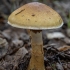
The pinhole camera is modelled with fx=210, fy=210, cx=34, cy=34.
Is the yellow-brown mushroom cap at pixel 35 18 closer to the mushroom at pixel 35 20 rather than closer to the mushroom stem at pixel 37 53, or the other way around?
the mushroom at pixel 35 20

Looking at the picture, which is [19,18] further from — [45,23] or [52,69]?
[52,69]

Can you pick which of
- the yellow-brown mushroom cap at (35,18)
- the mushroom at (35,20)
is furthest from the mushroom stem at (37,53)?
the yellow-brown mushroom cap at (35,18)

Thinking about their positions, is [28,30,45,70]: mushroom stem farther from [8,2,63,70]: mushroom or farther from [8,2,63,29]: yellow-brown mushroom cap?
Answer: [8,2,63,29]: yellow-brown mushroom cap

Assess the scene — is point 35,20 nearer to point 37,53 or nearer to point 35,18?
point 35,18

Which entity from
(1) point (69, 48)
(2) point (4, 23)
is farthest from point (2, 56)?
(2) point (4, 23)

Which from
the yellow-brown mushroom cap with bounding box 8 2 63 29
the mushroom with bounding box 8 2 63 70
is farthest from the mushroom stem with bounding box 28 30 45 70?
the yellow-brown mushroom cap with bounding box 8 2 63 29
